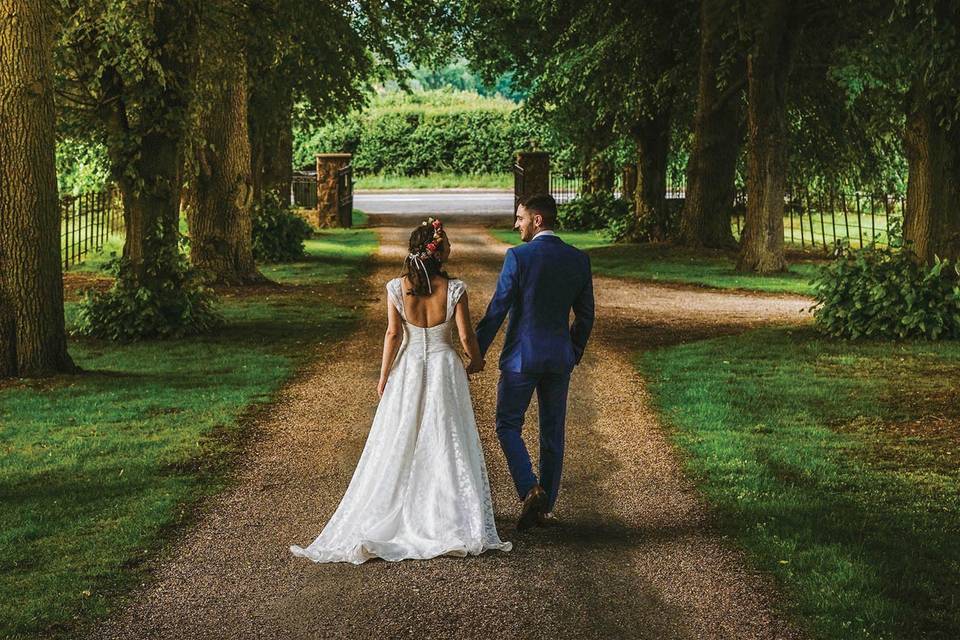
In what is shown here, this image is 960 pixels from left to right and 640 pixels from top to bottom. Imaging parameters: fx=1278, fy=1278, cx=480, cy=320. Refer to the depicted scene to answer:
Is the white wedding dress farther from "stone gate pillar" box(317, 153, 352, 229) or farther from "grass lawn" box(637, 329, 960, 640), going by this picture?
"stone gate pillar" box(317, 153, 352, 229)

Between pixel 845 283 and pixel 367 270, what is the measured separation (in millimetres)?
11028

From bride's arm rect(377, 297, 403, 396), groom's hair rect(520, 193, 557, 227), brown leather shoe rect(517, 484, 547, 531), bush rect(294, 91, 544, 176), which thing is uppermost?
bush rect(294, 91, 544, 176)

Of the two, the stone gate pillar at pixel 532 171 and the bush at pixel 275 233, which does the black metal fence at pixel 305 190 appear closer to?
the stone gate pillar at pixel 532 171


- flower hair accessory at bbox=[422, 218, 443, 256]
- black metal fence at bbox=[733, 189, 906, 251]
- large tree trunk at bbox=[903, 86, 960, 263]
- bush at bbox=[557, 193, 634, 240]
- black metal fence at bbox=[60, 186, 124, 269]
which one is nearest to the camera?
flower hair accessory at bbox=[422, 218, 443, 256]

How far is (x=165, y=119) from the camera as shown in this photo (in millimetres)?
14516

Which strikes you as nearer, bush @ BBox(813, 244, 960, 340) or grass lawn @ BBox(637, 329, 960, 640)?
grass lawn @ BBox(637, 329, 960, 640)

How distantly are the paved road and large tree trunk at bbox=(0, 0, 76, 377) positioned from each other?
27.0 metres

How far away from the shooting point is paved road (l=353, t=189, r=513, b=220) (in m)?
41.1

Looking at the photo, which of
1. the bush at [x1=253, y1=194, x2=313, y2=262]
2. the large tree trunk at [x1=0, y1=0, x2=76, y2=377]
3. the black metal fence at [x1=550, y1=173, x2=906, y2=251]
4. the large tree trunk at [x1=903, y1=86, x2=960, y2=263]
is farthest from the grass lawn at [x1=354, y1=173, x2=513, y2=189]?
the large tree trunk at [x1=0, y1=0, x2=76, y2=377]

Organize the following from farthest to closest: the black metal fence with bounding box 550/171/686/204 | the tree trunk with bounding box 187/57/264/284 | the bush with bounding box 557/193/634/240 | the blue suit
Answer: the black metal fence with bounding box 550/171/686/204, the bush with bounding box 557/193/634/240, the tree trunk with bounding box 187/57/264/284, the blue suit

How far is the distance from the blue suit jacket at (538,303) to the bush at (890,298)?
8.15 metres

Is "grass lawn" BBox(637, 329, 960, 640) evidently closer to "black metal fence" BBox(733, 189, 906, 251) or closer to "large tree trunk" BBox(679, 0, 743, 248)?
"large tree trunk" BBox(679, 0, 743, 248)

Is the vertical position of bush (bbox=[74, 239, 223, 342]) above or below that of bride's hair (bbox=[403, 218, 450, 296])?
below

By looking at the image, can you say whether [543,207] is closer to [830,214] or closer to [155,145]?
[155,145]
